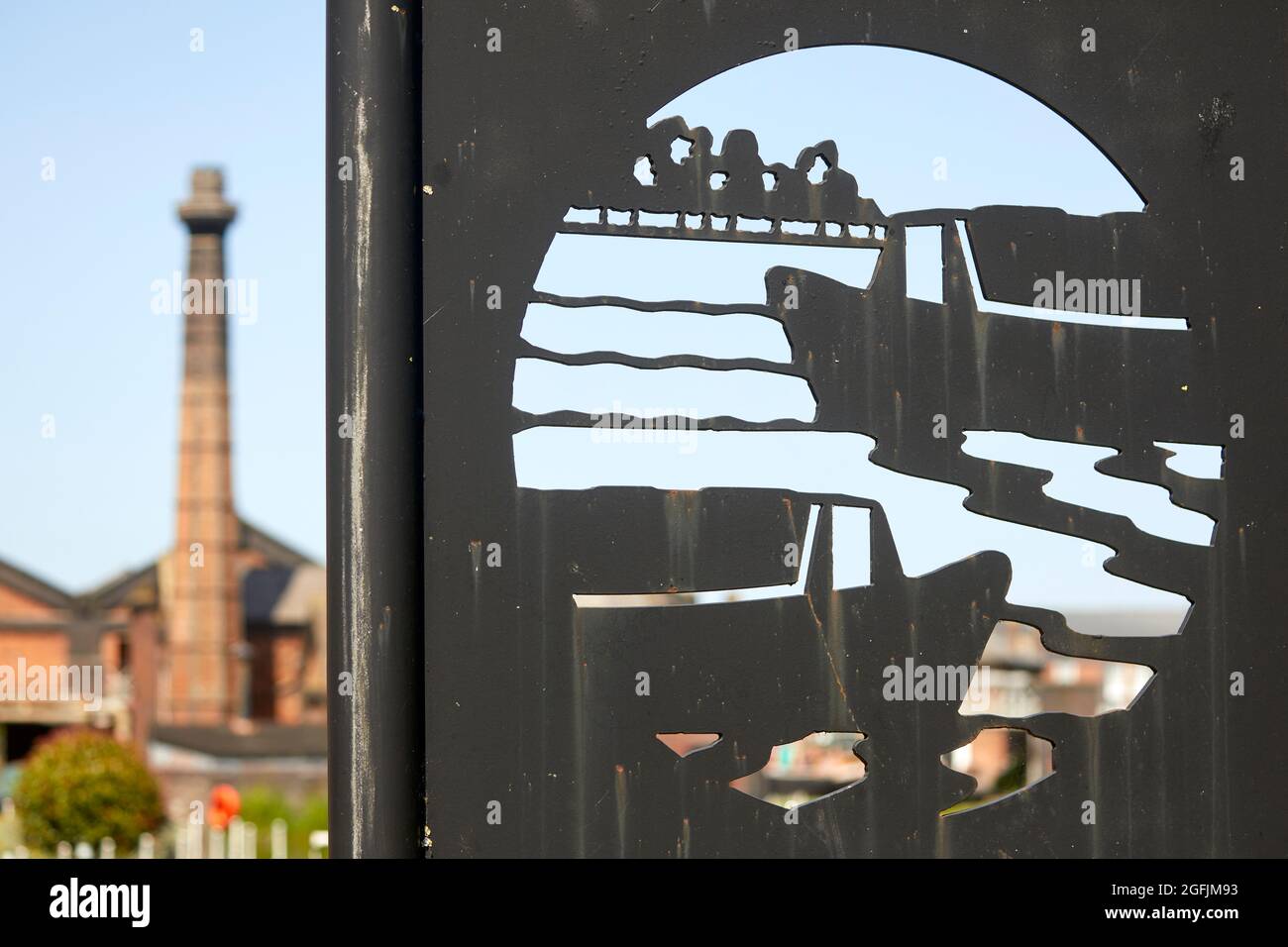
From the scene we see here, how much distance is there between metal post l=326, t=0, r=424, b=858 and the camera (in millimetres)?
2412

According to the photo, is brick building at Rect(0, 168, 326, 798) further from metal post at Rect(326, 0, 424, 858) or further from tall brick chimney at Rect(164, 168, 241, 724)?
metal post at Rect(326, 0, 424, 858)

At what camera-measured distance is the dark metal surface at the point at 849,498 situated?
8.25 feet

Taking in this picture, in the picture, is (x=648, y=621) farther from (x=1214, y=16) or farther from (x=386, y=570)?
(x=1214, y=16)

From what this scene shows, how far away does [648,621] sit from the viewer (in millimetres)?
2576

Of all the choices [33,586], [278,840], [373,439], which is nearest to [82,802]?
[278,840]

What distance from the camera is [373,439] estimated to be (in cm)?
244

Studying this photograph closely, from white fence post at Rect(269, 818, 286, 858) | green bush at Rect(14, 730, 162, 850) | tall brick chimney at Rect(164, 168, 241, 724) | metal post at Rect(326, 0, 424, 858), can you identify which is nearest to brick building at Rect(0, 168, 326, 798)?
tall brick chimney at Rect(164, 168, 241, 724)

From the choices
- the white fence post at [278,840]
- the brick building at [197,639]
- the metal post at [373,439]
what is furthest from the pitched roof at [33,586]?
the metal post at [373,439]

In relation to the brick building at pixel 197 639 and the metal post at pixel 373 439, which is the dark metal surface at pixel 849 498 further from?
the brick building at pixel 197 639

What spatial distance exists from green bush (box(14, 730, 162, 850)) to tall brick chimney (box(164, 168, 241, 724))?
7481mm

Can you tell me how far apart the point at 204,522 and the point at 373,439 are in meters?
24.4

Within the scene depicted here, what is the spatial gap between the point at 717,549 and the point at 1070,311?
2.96ft

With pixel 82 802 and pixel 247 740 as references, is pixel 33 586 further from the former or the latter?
pixel 82 802
